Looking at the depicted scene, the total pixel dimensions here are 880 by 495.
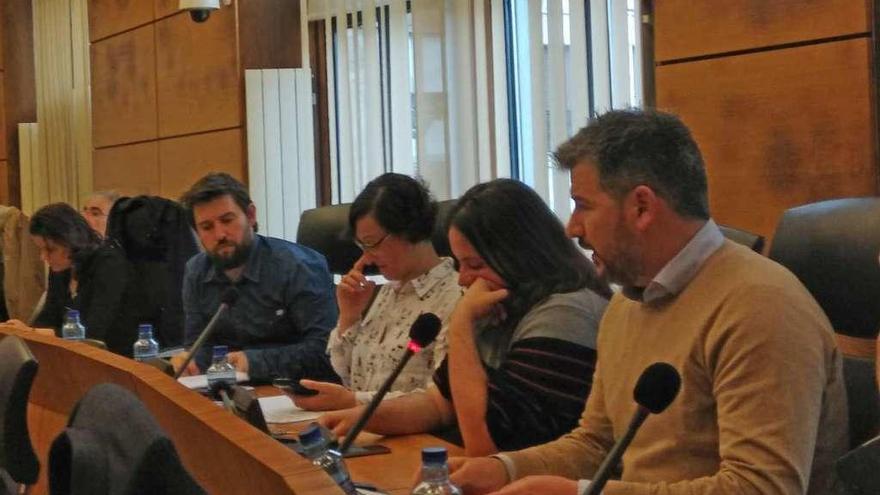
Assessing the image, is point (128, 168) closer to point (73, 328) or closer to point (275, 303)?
point (73, 328)

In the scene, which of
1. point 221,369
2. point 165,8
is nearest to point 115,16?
point 165,8

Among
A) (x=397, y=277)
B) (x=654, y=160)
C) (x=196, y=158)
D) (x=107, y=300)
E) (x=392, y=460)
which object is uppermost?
(x=196, y=158)

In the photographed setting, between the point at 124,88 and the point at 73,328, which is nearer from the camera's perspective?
the point at 73,328

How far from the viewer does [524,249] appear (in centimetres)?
262

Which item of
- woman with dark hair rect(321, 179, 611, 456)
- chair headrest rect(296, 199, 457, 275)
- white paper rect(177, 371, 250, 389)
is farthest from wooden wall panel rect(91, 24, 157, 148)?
woman with dark hair rect(321, 179, 611, 456)

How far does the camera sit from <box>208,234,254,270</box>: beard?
14.0 feet

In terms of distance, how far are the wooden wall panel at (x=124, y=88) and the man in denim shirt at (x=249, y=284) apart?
3404 millimetres

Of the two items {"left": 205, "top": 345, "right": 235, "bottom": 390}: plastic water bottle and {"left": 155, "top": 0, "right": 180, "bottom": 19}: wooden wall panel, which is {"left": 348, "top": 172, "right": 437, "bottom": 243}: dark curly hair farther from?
{"left": 155, "top": 0, "right": 180, "bottom": 19}: wooden wall panel

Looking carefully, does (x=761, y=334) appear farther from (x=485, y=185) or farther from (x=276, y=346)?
(x=276, y=346)

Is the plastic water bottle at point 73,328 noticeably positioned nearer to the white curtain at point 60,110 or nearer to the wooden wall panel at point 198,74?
the wooden wall panel at point 198,74

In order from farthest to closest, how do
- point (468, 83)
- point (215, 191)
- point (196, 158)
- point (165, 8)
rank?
1. point (165, 8)
2. point (196, 158)
3. point (468, 83)
4. point (215, 191)

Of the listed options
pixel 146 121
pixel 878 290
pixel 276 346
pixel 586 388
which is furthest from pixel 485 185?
pixel 146 121

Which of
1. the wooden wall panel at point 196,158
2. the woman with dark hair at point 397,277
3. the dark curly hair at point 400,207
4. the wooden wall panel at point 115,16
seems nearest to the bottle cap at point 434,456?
the woman with dark hair at point 397,277

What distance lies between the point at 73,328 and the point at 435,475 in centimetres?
338
